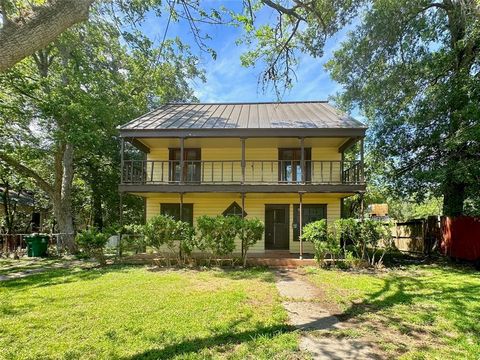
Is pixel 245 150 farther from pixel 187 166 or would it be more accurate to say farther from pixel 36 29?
pixel 36 29

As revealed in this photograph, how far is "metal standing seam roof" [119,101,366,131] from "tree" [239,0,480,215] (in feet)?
7.61

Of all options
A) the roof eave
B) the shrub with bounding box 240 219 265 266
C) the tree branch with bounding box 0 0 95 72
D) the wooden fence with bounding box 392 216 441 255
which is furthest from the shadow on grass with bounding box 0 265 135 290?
the wooden fence with bounding box 392 216 441 255

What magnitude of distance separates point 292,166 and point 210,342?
10531 millimetres

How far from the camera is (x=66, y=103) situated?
14.1m

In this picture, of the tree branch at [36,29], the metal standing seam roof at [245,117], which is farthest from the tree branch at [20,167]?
the tree branch at [36,29]

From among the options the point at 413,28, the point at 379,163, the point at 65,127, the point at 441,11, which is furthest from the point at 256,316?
the point at 441,11

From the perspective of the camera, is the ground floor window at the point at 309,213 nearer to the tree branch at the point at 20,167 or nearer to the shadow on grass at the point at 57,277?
the shadow on grass at the point at 57,277

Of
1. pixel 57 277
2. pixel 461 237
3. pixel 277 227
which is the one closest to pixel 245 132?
pixel 277 227

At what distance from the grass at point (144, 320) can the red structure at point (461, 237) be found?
8.56 metres

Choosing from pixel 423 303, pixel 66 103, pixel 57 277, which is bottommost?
pixel 57 277

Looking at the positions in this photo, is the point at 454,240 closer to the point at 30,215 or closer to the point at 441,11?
the point at 441,11

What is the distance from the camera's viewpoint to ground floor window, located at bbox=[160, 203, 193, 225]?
47.9ft

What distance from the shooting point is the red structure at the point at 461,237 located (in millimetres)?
11438

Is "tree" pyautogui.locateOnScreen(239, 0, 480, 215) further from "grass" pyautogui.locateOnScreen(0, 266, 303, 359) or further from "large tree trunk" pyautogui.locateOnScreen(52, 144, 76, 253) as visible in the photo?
"large tree trunk" pyautogui.locateOnScreen(52, 144, 76, 253)
